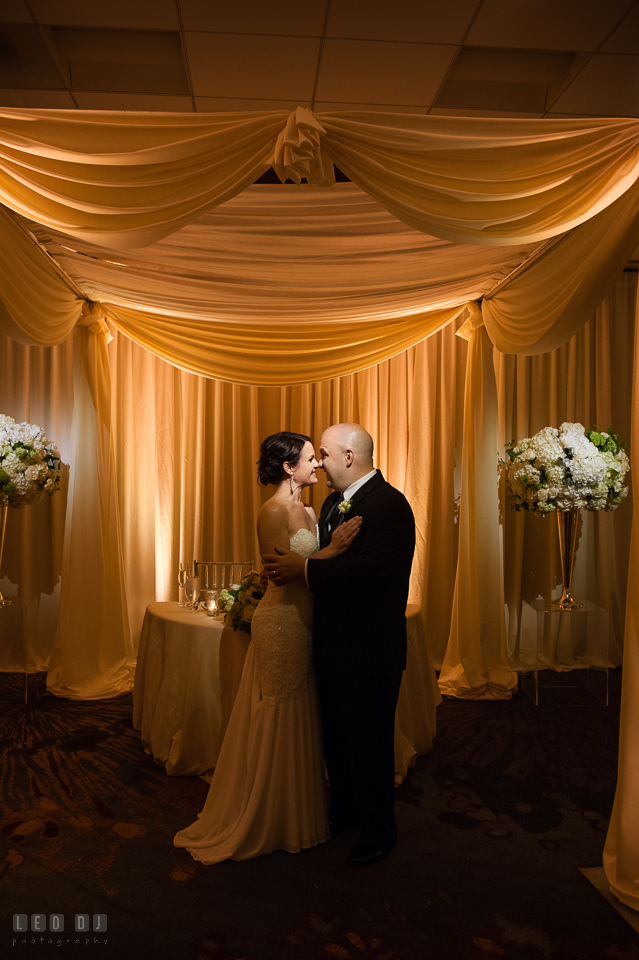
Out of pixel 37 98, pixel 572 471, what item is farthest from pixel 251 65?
pixel 572 471

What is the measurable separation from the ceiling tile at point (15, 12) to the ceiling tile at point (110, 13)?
4 cm

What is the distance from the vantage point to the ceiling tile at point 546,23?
296cm

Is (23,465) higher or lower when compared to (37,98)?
lower

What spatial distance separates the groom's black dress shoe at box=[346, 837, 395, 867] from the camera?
279 cm

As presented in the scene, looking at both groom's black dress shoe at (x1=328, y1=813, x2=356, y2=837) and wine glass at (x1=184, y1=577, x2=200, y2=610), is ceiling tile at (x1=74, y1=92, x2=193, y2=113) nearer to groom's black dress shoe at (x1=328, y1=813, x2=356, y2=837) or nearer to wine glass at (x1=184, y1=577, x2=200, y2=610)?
wine glass at (x1=184, y1=577, x2=200, y2=610)

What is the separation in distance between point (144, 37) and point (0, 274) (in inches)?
52.8

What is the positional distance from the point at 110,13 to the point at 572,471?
3713 mm

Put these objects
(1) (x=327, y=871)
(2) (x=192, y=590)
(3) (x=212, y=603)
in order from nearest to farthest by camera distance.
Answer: (1) (x=327, y=871) → (3) (x=212, y=603) → (2) (x=192, y=590)

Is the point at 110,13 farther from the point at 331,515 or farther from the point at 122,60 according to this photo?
the point at 331,515

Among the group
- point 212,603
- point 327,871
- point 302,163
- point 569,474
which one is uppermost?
point 302,163

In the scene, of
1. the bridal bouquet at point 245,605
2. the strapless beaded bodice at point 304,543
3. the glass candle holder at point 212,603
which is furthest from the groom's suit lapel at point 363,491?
the glass candle holder at point 212,603

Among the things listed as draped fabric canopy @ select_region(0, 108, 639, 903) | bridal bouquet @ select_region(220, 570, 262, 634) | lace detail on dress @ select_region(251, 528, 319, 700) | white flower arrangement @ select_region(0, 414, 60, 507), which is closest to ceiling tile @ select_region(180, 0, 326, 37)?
draped fabric canopy @ select_region(0, 108, 639, 903)

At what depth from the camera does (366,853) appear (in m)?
2.81

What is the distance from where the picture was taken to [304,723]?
2.90 metres
